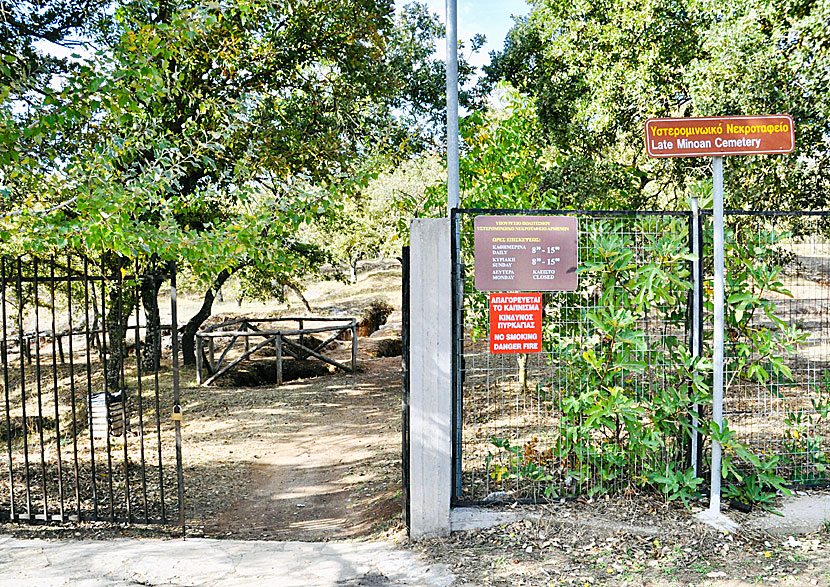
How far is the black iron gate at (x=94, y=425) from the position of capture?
4879 millimetres

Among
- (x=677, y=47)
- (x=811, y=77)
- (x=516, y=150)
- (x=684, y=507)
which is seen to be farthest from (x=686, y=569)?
(x=677, y=47)

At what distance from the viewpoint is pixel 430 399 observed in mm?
4406

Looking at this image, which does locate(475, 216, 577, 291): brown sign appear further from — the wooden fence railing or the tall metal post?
the wooden fence railing

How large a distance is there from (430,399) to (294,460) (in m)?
3.86

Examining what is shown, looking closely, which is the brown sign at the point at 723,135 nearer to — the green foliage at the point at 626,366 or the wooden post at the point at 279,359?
the green foliage at the point at 626,366

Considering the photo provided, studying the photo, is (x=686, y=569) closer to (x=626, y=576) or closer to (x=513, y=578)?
(x=626, y=576)

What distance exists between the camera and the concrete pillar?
14.4 feet

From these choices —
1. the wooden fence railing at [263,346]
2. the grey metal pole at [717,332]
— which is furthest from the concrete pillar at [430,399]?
the wooden fence railing at [263,346]

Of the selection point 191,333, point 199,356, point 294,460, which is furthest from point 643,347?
point 191,333

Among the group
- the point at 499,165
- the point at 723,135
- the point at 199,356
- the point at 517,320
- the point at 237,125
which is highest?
the point at 237,125

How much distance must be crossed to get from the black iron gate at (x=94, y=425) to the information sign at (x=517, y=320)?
7.00 feet

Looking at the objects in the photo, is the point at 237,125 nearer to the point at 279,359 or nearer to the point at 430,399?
the point at 279,359

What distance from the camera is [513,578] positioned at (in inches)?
152

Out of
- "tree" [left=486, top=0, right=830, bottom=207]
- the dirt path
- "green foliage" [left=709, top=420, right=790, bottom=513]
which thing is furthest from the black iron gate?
"tree" [left=486, top=0, right=830, bottom=207]
